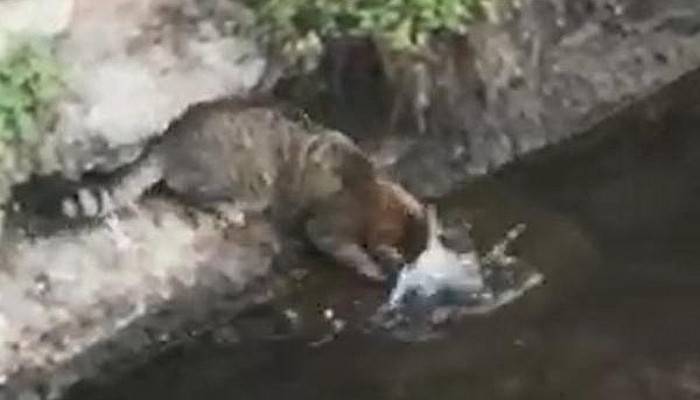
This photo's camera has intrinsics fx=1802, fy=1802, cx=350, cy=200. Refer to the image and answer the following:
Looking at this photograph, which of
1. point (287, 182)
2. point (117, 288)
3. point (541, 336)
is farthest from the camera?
point (287, 182)

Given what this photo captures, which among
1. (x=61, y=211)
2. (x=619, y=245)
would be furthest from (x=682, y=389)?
(x=61, y=211)

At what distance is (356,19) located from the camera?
748 cm

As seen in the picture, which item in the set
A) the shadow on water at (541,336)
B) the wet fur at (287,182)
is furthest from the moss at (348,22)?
the shadow on water at (541,336)

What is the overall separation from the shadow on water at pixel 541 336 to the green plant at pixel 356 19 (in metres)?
0.77

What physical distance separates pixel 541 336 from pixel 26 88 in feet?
7.10

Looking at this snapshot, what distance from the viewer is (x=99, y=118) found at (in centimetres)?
715

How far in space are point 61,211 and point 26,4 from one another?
0.84 metres

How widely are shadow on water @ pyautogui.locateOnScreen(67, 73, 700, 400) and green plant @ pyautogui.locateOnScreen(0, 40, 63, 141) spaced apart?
1001mm

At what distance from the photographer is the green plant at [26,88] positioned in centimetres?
678

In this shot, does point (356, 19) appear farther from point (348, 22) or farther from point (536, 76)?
point (536, 76)

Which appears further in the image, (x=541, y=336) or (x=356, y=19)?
(x=356, y=19)

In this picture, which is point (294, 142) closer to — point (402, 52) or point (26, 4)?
point (402, 52)

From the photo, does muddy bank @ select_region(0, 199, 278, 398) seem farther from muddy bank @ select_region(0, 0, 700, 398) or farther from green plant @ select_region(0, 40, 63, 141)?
green plant @ select_region(0, 40, 63, 141)

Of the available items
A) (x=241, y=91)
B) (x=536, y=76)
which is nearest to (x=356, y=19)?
(x=241, y=91)
